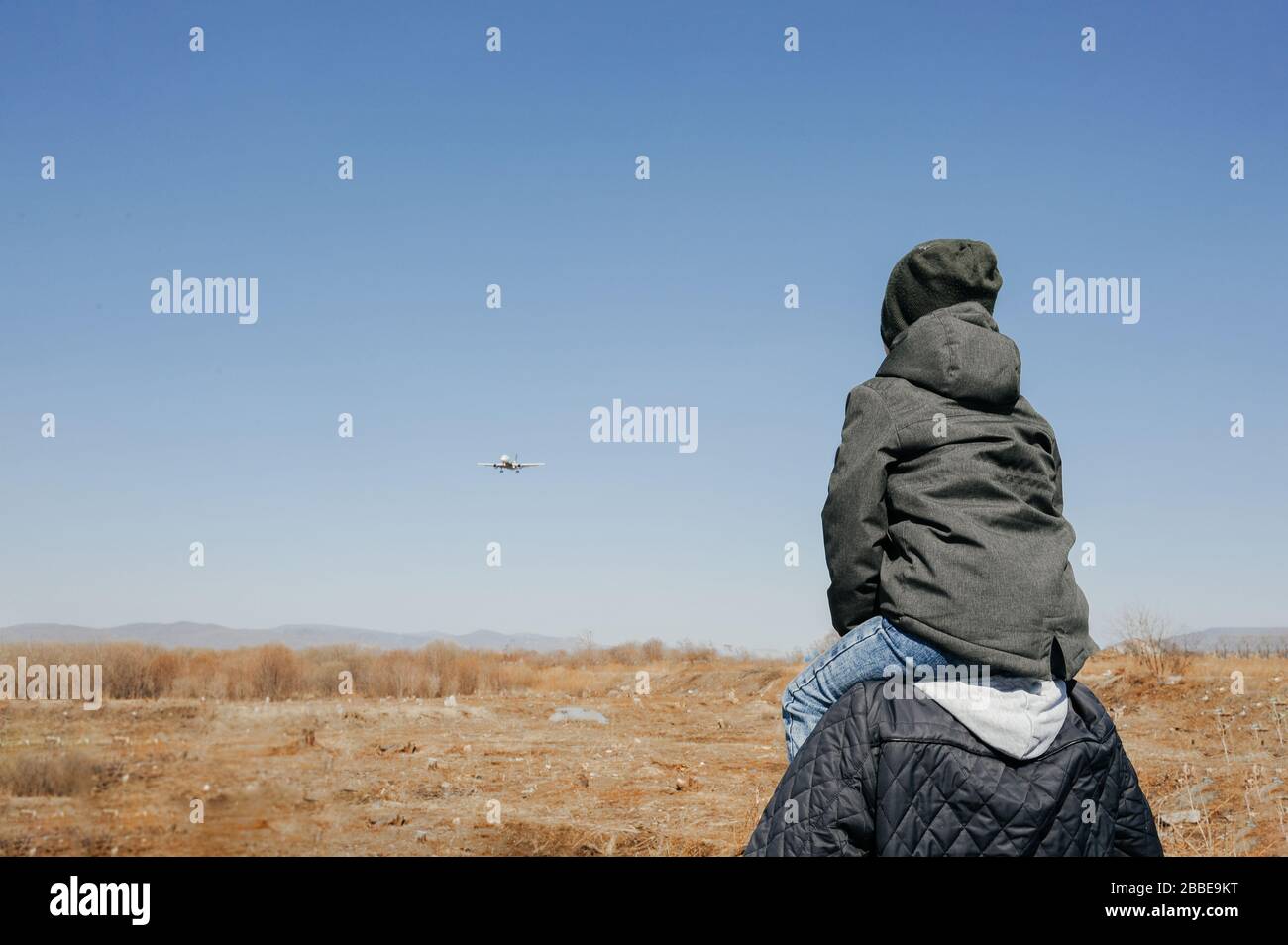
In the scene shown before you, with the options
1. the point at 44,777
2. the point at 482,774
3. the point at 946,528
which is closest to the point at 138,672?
the point at 44,777

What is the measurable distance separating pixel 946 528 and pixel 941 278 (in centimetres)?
67

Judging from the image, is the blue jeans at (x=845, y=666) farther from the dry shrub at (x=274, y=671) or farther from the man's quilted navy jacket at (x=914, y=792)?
the dry shrub at (x=274, y=671)

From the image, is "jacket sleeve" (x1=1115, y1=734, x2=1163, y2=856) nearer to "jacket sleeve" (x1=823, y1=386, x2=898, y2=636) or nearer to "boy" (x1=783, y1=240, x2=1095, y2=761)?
"boy" (x1=783, y1=240, x2=1095, y2=761)

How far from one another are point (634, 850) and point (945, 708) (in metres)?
5.89

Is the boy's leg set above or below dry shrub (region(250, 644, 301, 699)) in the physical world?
above

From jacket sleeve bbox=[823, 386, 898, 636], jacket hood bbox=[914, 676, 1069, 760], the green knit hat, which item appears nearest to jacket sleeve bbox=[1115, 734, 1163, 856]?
jacket hood bbox=[914, 676, 1069, 760]

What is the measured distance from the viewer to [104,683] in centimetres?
1548

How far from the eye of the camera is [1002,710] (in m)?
2.22

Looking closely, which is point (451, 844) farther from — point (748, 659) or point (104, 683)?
point (748, 659)

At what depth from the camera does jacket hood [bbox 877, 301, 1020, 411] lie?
2.36 meters

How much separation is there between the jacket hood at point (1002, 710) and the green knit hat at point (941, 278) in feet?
3.06

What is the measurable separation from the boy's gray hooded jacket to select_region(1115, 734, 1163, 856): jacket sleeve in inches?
13.6

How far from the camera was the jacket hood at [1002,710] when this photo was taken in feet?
7.26
